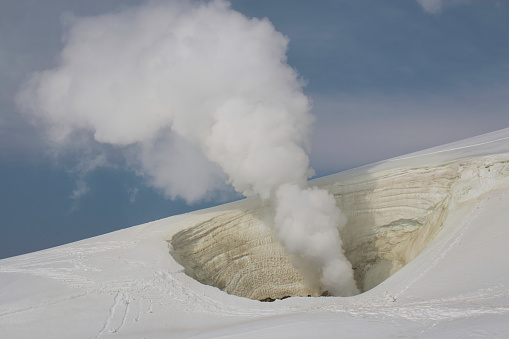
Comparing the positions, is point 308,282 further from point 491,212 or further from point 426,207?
point 491,212

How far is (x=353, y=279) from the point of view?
48.7 feet

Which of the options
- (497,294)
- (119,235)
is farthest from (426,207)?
(119,235)

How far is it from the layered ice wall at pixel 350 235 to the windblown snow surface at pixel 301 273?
4 cm

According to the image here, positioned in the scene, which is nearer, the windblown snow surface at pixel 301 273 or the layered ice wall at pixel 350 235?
the windblown snow surface at pixel 301 273

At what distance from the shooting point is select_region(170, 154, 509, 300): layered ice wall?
13.4m

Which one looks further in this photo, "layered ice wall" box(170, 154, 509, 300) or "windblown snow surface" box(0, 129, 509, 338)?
"layered ice wall" box(170, 154, 509, 300)

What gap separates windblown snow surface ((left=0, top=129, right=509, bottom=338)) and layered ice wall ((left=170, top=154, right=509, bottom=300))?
0.04m

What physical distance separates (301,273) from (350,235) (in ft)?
7.82

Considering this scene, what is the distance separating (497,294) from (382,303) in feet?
6.07

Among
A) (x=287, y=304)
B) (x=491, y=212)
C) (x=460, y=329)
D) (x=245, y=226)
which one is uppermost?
(x=245, y=226)

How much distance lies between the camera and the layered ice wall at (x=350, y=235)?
13.4 meters

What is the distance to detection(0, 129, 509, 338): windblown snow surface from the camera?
6.54 metres

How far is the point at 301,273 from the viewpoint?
1523cm

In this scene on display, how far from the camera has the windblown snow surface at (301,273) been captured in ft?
21.5
